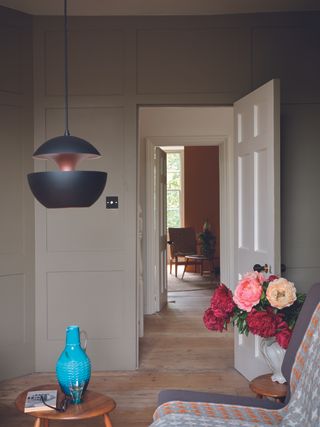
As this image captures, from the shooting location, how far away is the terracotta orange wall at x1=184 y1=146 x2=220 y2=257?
10.4m

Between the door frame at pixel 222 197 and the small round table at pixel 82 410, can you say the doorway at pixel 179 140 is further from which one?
the small round table at pixel 82 410

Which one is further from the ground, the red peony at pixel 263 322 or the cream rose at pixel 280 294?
the cream rose at pixel 280 294

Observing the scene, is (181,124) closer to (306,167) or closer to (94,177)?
(306,167)

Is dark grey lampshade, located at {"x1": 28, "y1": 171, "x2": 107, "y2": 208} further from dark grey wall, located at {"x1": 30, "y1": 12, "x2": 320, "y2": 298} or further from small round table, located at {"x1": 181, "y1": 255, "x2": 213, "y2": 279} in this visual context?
small round table, located at {"x1": 181, "y1": 255, "x2": 213, "y2": 279}

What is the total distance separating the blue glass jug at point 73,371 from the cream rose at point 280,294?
918 millimetres

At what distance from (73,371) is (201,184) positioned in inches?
323

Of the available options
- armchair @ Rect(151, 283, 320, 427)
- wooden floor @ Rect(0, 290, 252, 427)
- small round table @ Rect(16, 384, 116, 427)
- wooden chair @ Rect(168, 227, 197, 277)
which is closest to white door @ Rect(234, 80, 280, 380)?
wooden floor @ Rect(0, 290, 252, 427)

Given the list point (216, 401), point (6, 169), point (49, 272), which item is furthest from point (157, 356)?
point (216, 401)

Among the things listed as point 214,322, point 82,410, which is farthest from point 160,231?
point 82,410

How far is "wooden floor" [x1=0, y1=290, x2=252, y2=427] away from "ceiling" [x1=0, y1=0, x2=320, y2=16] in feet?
9.52

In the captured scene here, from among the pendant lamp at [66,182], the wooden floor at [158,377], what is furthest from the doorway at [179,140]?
the pendant lamp at [66,182]

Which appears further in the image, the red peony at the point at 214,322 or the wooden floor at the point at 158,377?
the wooden floor at the point at 158,377

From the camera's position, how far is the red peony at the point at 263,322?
2420 millimetres

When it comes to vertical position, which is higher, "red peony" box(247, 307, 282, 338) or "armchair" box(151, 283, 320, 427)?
"red peony" box(247, 307, 282, 338)
